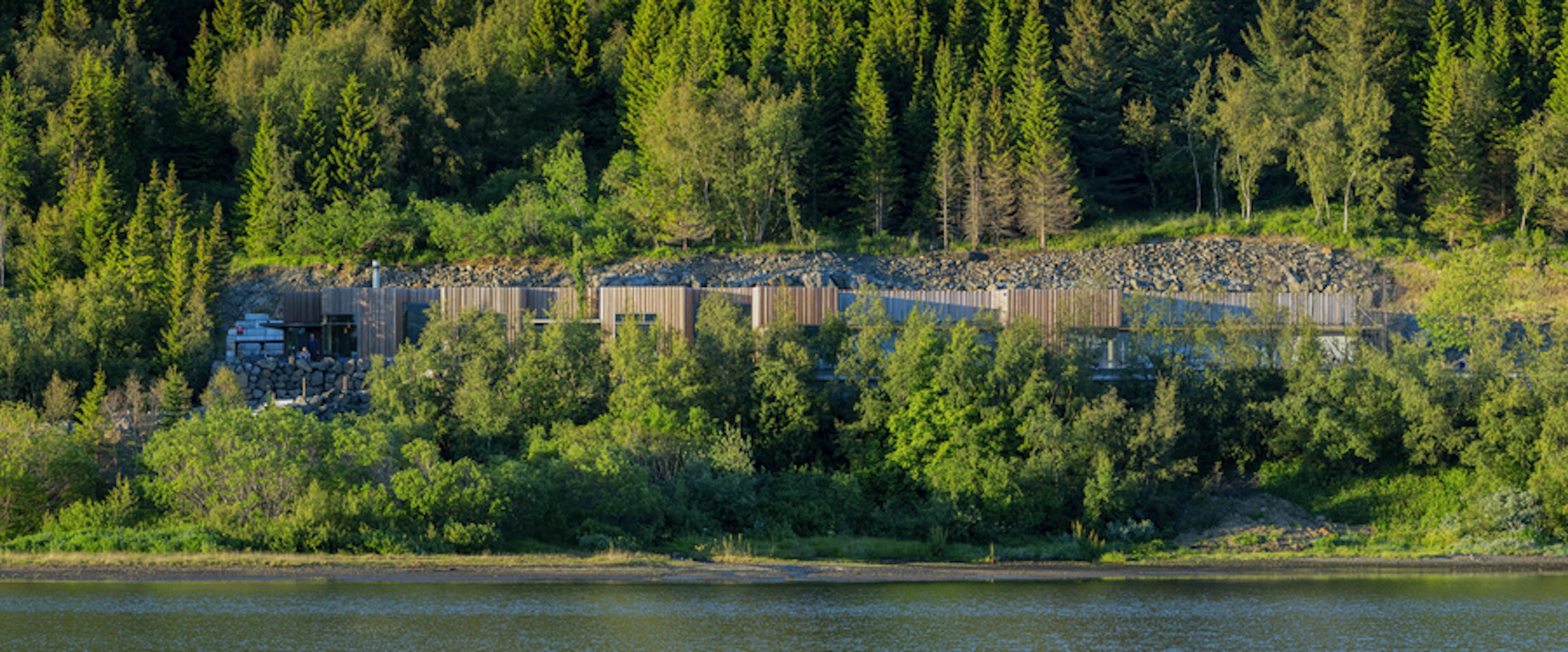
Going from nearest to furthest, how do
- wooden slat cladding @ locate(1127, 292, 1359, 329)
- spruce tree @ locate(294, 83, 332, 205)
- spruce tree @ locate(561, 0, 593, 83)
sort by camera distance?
wooden slat cladding @ locate(1127, 292, 1359, 329)
spruce tree @ locate(294, 83, 332, 205)
spruce tree @ locate(561, 0, 593, 83)

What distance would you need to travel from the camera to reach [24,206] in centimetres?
6041

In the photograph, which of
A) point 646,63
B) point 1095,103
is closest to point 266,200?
point 646,63

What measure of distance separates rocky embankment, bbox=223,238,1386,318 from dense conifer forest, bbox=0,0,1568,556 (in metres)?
2.03

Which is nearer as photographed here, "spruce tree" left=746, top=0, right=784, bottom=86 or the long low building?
the long low building

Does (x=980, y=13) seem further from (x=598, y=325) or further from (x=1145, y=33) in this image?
(x=598, y=325)

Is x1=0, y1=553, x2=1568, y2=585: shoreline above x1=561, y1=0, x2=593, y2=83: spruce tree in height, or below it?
below

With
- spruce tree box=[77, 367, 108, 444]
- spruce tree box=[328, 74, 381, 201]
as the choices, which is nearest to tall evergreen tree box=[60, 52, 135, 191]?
spruce tree box=[328, 74, 381, 201]

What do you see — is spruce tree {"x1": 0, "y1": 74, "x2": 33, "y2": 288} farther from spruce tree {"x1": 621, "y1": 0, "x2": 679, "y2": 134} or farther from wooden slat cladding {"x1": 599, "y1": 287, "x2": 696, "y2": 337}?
wooden slat cladding {"x1": 599, "y1": 287, "x2": 696, "y2": 337}

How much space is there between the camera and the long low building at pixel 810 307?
150 feet

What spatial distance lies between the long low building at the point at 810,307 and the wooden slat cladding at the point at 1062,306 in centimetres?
3

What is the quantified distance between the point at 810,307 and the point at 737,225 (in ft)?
48.6

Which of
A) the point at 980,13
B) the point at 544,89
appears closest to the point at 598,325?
the point at 544,89

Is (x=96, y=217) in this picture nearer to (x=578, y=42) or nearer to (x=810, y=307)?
(x=578, y=42)

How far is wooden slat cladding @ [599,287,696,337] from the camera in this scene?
1816 inches
